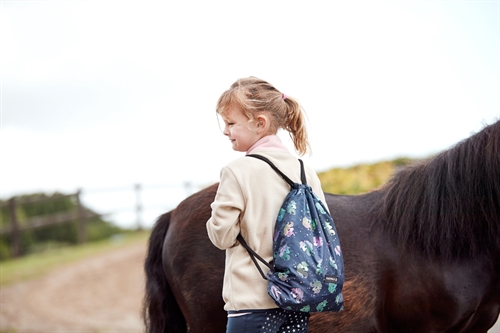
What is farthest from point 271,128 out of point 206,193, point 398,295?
point 398,295

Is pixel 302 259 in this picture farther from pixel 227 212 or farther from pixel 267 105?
pixel 267 105

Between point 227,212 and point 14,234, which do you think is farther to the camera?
point 14,234

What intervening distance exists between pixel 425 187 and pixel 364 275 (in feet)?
1.79

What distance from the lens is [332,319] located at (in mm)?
2385

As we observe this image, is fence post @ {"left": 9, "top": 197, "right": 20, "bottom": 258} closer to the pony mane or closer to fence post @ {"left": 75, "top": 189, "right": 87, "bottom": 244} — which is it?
fence post @ {"left": 75, "top": 189, "right": 87, "bottom": 244}

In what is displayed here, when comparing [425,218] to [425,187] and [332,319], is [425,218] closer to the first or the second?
[425,187]

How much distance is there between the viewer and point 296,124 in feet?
6.86

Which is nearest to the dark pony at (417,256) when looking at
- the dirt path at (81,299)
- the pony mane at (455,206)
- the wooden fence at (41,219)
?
the pony mane at (455,206)

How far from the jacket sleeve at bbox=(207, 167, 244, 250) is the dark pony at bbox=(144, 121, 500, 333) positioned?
658 mm

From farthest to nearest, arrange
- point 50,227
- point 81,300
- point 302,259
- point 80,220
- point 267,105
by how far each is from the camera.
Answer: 1. point 50,227
2. point 80,220
3. point 81,300
4. point 267,105
5. point 302,259

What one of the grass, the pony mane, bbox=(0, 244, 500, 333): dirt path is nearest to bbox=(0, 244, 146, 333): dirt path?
bbox=(0, 244, 500, 333): dirt path

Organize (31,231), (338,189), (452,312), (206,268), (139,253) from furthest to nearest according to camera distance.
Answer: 1. (31,231)
2. (139,253)
3. (338,189)
4. (206,268)
5. (452,312)

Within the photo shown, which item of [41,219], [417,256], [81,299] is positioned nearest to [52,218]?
[41,219]

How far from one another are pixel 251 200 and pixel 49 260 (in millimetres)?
11667
